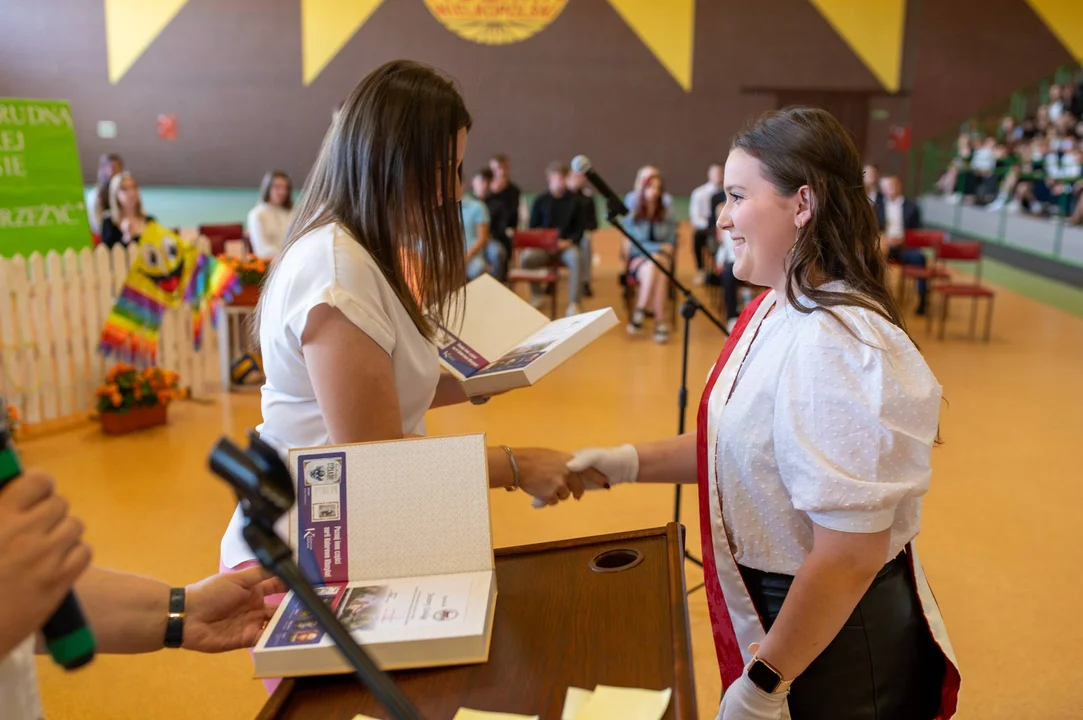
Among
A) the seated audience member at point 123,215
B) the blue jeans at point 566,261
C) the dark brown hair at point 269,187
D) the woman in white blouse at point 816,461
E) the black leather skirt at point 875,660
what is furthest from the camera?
the blue jeans at point 566,261

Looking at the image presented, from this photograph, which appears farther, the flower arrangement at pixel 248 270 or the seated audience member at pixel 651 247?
the seated audience member at pixel 651 247

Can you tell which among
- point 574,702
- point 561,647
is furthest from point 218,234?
point 574,702

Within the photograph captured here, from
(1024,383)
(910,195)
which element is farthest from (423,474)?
(910,195)

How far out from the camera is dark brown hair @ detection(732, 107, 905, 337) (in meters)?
1.39

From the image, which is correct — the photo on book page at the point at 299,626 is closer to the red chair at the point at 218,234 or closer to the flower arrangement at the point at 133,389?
the flower arrangement at the point at 133,389

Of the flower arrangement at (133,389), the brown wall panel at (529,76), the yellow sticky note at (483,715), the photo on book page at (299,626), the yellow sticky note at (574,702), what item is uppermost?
the brown wall panel at (529,76)

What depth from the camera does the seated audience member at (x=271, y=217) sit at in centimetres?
754

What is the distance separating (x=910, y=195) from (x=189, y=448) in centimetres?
1442

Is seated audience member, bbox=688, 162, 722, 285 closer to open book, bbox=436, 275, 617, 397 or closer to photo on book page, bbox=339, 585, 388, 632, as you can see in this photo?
open book, bbox=436, 275, 617, 397

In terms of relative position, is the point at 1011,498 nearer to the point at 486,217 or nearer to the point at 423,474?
the point at 423,474

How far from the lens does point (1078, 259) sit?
10117mm

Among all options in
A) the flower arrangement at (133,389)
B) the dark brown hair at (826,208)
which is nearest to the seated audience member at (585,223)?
the flower arrangement at (133,389)

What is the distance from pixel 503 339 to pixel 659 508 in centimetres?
228

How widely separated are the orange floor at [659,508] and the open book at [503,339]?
1373mm
